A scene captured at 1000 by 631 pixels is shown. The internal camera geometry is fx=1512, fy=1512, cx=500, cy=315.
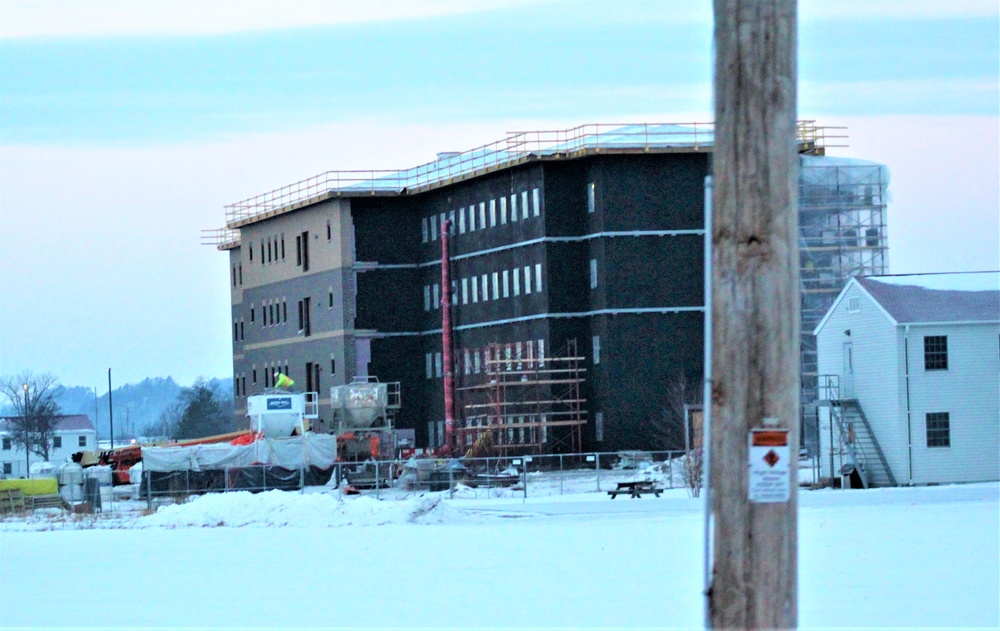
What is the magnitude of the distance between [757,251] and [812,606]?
35.9 ft

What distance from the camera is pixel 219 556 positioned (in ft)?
85.8

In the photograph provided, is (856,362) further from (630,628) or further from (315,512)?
(630,628)

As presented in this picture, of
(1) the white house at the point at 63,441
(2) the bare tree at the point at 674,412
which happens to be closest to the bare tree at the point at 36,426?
(1) the white house at the point at 63,441

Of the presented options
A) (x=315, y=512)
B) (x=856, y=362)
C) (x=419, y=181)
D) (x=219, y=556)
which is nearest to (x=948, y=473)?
(x=856, y=362)

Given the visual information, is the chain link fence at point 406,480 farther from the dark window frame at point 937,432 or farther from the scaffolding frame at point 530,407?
the scaffolding frame at point 530,407

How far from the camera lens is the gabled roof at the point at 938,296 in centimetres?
5141

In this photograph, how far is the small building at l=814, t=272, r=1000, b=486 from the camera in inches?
2005

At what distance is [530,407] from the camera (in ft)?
246

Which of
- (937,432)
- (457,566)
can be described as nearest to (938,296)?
(937,432)

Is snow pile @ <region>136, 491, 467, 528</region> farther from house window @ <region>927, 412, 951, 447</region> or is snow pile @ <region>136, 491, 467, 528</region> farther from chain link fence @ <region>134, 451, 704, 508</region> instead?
house window @ <region>927, 412, 951, 447</region>

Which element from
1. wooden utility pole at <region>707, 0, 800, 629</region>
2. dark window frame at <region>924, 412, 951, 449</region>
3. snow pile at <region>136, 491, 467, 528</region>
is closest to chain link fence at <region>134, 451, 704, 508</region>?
dark window frame at <region>924, 412, 951, 449</region>

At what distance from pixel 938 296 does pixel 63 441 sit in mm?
133247

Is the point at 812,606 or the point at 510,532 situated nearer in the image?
the point at 812,606

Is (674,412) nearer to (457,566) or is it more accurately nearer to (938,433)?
(938,433)
